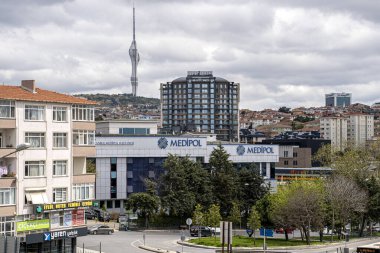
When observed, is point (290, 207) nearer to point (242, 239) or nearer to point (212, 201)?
point (242, 239)

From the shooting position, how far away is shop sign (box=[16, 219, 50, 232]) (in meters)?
57.5

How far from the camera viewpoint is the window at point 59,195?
203 ft

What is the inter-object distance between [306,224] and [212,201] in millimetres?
20131

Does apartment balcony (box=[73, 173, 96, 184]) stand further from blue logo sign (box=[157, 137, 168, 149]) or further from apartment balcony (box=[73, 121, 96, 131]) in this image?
blue logo sign (box=[157, 137, 168, 149])

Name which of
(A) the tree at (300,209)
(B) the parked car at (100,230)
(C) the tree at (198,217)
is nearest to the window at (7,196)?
(B) the parked car at (100,230)

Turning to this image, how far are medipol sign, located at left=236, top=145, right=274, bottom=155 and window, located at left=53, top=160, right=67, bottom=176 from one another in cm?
6295

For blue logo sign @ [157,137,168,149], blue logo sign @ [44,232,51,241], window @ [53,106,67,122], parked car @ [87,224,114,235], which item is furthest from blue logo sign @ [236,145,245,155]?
blue logo sign @ [44,232,51,241]

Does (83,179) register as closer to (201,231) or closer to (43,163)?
(43,163)

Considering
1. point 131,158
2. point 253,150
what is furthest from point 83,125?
point 253,150

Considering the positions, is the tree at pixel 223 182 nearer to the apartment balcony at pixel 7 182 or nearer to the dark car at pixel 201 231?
the dark car at pixel 201 231

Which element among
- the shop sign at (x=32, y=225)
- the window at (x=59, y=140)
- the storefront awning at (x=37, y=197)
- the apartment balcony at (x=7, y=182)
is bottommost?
the shop sign at (x=32, y=225)

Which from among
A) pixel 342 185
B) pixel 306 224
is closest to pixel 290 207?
pixel 306 224

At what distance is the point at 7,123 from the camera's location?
191 feet

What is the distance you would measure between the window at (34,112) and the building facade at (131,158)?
48.1 metres
